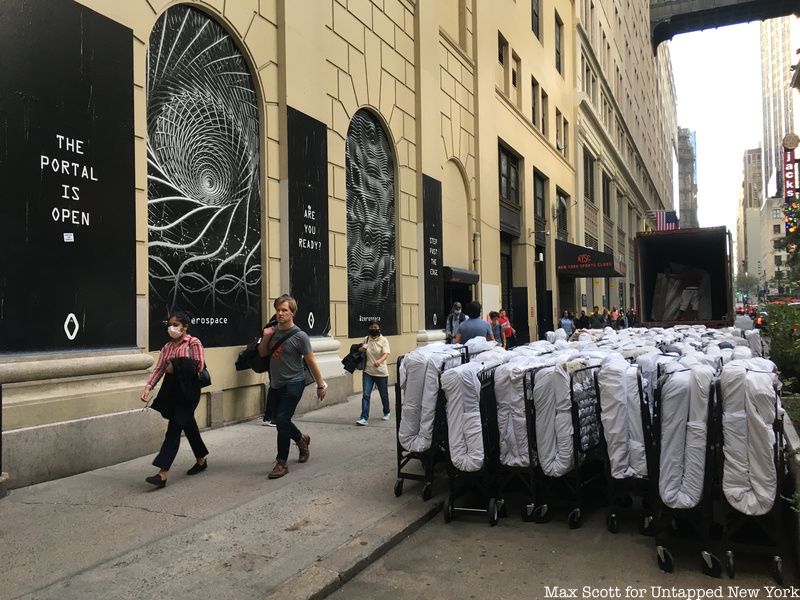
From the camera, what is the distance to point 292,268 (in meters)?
10.3

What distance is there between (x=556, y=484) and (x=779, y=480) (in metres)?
1.86

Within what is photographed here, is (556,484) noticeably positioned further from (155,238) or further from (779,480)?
(155,238)

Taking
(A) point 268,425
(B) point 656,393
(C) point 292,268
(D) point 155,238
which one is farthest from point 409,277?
(B) point 656,393

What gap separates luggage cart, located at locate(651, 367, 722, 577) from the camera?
4180 millimetres

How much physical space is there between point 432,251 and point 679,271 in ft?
21.1

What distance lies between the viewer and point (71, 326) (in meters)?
6.62

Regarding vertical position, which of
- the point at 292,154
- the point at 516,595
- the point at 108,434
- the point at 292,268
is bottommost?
the point at 516,595

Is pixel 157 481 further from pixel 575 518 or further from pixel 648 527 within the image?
pixel 648 527

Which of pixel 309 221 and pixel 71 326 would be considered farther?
pixel 309 221

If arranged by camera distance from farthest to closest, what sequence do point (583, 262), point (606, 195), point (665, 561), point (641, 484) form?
point (606, 195)
point (583, 262)
point (641, 484)
point (665, 561)

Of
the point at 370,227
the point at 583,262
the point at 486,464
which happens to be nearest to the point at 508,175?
the point at 583,262

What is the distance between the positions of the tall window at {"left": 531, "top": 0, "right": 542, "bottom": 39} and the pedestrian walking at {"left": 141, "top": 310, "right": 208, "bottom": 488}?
2399 centimetres

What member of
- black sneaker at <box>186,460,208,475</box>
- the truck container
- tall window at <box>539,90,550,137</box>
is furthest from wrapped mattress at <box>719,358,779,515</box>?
tall window at <box>539,90,550,137</box>

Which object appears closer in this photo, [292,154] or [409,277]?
[292,154]
